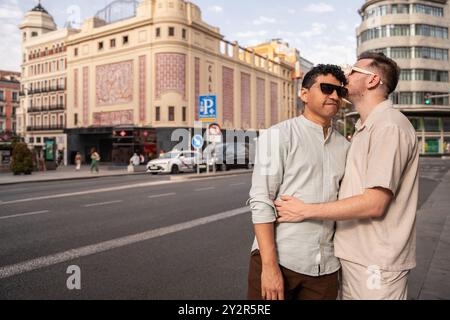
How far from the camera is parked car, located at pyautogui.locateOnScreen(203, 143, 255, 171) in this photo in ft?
85.0

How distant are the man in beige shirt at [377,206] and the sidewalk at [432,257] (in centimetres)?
208

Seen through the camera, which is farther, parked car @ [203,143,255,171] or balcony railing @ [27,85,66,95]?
balcony railing @ [27,85,66,95]

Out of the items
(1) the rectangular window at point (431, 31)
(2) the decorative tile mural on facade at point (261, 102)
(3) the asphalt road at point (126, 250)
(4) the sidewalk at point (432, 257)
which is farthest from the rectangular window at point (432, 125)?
(3) the asphalt road at point (126, 250)

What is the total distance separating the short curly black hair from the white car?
23.2m

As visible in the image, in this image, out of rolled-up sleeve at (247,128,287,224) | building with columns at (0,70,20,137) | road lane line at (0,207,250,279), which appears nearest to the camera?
rolled-up sleeve at (247,128,287,224)

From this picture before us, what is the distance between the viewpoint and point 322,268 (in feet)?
6.62

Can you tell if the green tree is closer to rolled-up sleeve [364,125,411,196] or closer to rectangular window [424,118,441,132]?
rolled-up sleeve [364,125,411,196]

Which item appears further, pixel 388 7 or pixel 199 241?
pixel 388 7

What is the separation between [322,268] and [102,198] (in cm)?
1060

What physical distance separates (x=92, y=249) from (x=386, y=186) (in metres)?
4.72

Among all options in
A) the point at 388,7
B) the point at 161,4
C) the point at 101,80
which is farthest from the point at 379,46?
the point at 101,80

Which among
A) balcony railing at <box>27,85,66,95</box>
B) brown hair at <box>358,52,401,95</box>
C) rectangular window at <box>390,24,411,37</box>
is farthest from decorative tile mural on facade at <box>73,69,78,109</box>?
brown hair at <box>358,52,401,95</box>
